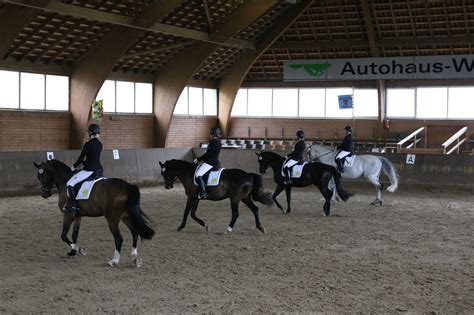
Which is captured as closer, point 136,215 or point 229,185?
point 136,215

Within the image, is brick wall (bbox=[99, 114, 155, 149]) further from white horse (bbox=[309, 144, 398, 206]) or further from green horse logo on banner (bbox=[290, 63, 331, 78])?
white horse (bbox=[309, 144, 398, 206])

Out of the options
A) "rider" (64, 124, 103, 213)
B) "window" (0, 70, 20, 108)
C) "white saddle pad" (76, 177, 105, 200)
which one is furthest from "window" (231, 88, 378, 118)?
"white saddle pad" (76, 177, 105, 200)

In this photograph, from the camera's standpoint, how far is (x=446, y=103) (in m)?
28.0

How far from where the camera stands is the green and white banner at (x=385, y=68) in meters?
23.0

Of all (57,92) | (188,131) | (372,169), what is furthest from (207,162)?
(188,131)

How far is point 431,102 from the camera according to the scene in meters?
28.3

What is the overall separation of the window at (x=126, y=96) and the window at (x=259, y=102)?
6.19 metres

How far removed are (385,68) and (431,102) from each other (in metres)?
5.42

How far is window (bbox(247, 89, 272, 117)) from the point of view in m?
31.8

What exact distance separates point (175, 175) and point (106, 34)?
526 inches

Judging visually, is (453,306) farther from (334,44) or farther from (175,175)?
(334,44)

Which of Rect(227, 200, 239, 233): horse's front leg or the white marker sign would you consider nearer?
Rect(227, 200, 239, 233): horse's front leg

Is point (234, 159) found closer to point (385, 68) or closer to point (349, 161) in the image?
point (349, 161)

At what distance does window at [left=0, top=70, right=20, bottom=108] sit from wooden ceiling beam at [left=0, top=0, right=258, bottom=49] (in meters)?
4.12
